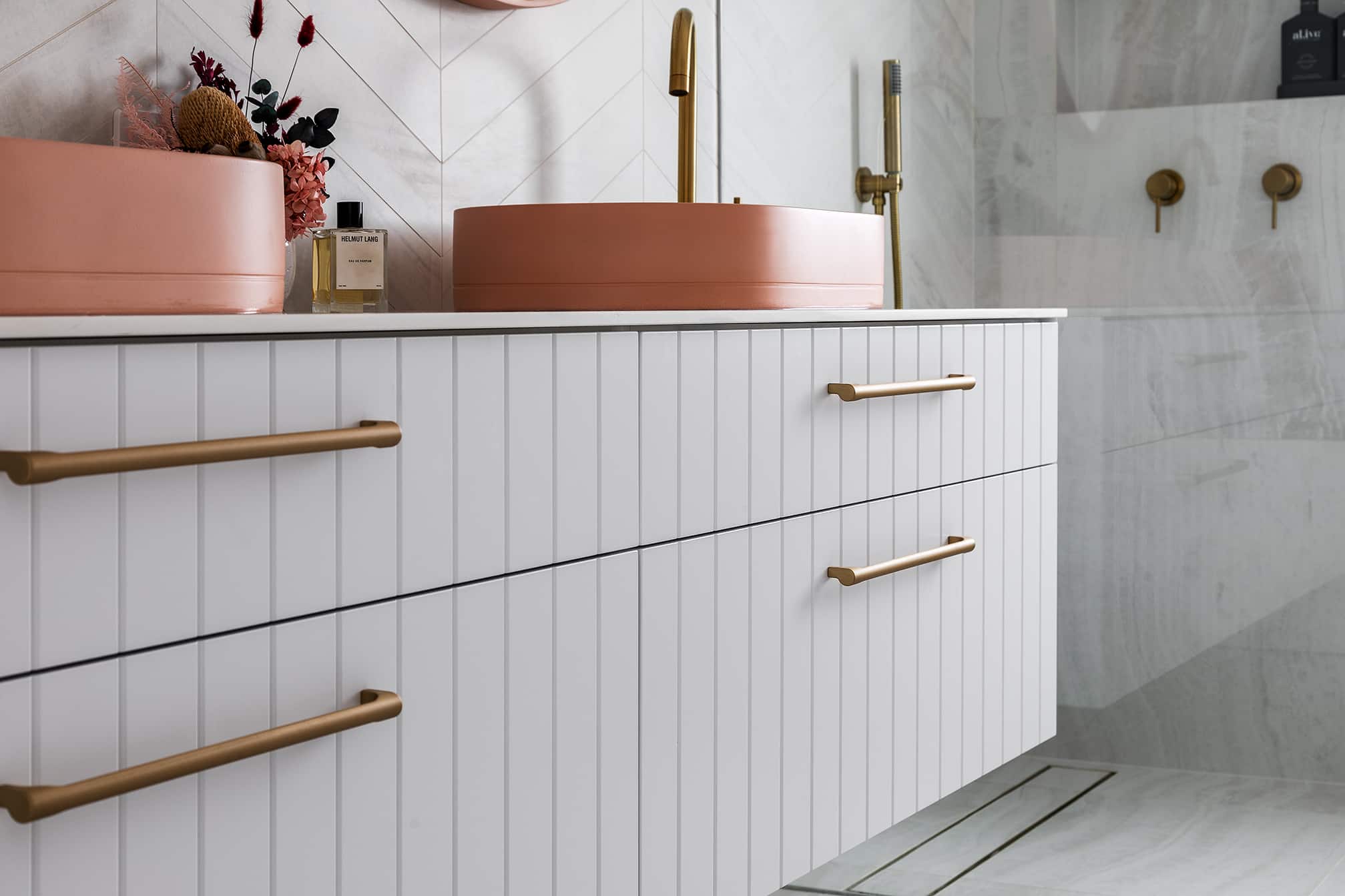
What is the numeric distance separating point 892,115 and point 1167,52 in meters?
0.64

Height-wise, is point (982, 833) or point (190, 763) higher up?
point (190, 763)

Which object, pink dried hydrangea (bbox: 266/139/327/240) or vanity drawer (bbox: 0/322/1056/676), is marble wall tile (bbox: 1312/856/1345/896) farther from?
pink dried hydrangea (bbox: 266/139/327/240)

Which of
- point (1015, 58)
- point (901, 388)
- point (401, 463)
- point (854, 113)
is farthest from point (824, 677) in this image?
point (1015, 58)

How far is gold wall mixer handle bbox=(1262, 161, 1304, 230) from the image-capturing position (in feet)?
7.56

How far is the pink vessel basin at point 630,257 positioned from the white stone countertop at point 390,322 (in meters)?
0.06

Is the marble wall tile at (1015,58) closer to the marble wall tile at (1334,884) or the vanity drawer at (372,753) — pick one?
the marble wall tile at (1334,884)

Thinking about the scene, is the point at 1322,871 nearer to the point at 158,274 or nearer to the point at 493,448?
the point at 493,448

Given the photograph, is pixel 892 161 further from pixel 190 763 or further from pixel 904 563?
pixel 190 763

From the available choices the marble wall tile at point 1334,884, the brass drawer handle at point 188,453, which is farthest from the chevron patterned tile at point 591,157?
the marble wall tile at point 1334,884

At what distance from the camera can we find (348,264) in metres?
1.19

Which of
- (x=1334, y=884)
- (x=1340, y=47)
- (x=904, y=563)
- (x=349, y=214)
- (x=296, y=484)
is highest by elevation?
(x=1340, y=47)

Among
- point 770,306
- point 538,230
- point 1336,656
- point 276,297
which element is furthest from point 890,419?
point 1336,656

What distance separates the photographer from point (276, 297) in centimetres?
93

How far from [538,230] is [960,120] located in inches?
58.9
